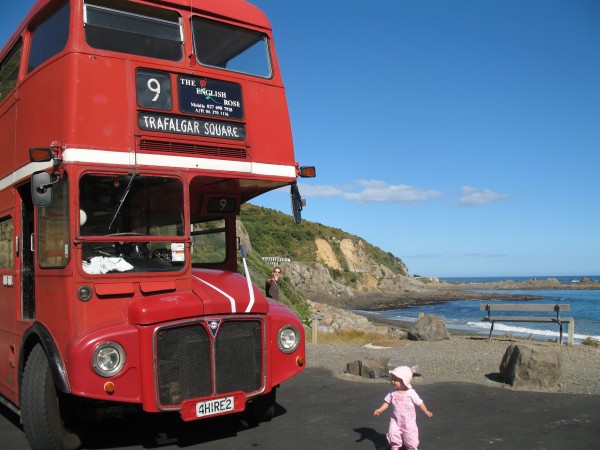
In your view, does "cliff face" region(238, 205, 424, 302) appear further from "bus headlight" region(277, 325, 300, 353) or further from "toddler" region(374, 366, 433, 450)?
"toddler" region(374, 366, 433, 450)

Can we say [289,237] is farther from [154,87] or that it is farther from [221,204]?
[154,87]

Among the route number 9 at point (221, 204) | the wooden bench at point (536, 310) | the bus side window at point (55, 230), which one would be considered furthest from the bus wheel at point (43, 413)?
the wooden bench at point (536, 310)

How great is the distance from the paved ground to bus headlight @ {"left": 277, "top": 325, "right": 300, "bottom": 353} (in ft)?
3.17

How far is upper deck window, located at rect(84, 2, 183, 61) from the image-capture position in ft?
20.7

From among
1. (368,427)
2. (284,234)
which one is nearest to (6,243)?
(368,427)

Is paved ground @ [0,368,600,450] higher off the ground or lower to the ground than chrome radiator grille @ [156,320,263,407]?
lower

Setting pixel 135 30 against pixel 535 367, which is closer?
pixel 135 30

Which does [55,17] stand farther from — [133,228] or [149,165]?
[133,228]

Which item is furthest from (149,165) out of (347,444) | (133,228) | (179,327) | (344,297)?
(344,297)

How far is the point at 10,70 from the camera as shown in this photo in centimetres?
773

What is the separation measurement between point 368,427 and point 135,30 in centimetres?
515

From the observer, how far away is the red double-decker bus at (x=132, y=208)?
5734 mm

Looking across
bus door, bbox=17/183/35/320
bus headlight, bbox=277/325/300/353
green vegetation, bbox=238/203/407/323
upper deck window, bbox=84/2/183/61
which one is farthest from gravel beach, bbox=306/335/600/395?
green vegetation, bbox=238/203/407/323

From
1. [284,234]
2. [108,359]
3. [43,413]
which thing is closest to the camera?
[108,359]
